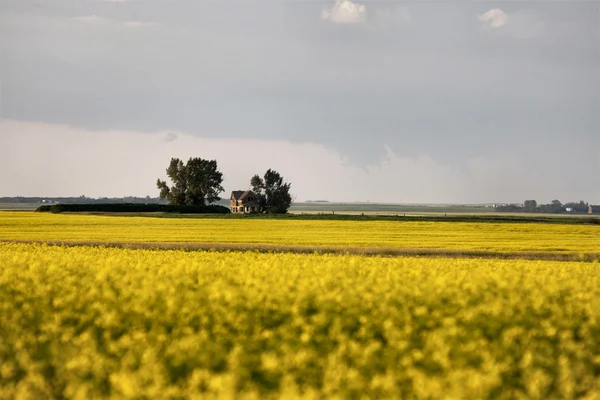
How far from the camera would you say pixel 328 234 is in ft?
157

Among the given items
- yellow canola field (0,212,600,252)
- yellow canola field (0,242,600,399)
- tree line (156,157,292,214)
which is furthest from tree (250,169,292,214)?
yellow canola field (0,242,600,399)

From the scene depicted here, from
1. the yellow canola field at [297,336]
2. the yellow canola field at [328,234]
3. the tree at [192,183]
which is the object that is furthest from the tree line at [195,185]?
the yellow canola field at [297,336]

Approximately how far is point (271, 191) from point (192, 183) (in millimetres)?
19646

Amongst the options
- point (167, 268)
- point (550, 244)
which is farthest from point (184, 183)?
point (167, 268)

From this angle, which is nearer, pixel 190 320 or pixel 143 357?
pixel 143 357

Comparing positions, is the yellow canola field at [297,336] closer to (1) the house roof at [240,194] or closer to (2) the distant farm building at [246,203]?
(2) the distant farm building at [246,203]

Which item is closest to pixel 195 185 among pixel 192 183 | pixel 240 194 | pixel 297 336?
pixel 192 183

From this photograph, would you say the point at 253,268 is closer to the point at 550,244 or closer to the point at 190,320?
the point at 190,320

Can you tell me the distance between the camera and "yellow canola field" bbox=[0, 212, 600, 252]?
4025cm

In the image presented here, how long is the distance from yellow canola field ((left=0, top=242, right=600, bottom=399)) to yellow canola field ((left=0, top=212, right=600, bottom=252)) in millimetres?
26008

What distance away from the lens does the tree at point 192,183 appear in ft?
425

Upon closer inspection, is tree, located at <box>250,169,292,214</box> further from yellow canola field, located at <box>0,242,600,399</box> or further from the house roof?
yellow canola field, located at <box>0,242,600,399</box>

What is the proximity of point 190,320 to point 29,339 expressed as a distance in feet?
8.29

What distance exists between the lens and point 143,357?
31.2 ft
